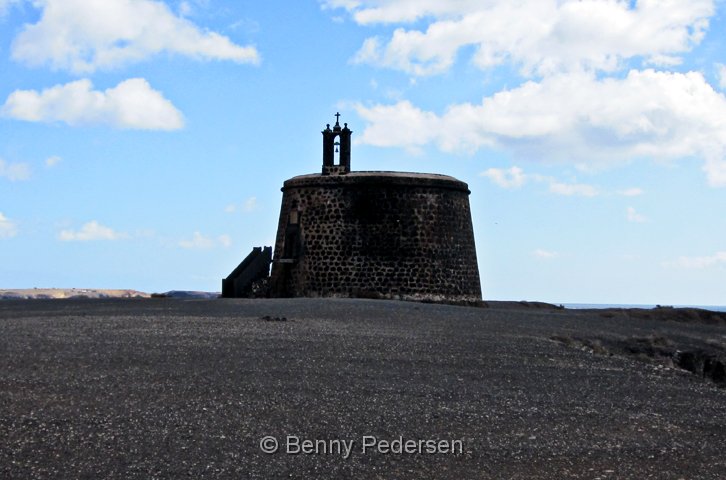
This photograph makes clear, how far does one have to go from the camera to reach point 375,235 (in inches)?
977

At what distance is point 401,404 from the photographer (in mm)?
8117

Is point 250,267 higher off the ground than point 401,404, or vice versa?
point 250,267

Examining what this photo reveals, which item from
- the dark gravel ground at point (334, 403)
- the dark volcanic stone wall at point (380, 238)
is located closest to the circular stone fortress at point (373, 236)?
the dark volcanic stone wall at point (380, 238)

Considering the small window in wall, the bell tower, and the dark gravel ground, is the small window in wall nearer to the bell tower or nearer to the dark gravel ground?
the bell tower

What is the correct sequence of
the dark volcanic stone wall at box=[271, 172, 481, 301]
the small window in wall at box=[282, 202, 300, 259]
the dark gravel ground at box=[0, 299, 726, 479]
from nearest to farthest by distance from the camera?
the dark gravel ground at box=[0, 299, 726, 479] < the dark volcanic stone wall at box=[271, 172, 481, 301] < the small window in wall at box=[282, 202, 300, 259]

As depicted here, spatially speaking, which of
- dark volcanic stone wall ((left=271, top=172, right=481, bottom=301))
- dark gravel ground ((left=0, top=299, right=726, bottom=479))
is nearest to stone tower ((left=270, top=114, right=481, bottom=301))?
dark volcanic stone wall ((left=271, top=172, right=481, bottom=301))

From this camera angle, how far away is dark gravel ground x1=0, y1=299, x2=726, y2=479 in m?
6.57

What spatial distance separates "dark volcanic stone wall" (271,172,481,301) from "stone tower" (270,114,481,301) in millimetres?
26

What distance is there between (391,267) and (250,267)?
14.4 feet

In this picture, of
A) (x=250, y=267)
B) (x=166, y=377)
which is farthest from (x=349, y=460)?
(x=250, y=267)

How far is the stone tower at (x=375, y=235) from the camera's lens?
2473 centimetres

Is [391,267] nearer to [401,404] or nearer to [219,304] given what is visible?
[219,304]

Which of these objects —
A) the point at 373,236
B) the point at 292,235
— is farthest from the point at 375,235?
the point at 292,235

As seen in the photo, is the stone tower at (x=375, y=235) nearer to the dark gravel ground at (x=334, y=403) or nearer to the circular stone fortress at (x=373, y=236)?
the circular stone fortress at (x=373, y=236)
